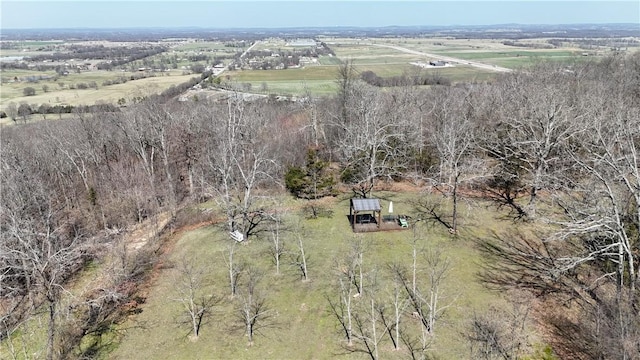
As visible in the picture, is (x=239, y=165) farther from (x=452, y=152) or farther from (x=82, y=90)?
(x=82, y=90)

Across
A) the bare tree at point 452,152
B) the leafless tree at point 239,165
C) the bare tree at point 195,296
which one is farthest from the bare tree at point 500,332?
the leafless tree at point 239,165

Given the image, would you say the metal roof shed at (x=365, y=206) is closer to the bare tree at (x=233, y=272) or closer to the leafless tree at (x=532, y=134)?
the bare tree at (x=233, y=272)

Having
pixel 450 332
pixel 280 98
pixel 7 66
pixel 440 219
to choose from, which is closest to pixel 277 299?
pixel 450 332

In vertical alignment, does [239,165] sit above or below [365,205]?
above

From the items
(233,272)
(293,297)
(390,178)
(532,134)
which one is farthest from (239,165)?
(532,134)

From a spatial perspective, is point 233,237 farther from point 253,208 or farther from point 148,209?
point 148,209

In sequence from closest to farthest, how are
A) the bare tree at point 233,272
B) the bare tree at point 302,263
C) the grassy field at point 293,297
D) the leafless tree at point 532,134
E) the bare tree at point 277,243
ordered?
the grassy field at point 293,297
the bare tree at point 233,272
the bare tree at point 302,263
the bare tree at point 277,243
the leafless tree at point 532,134
